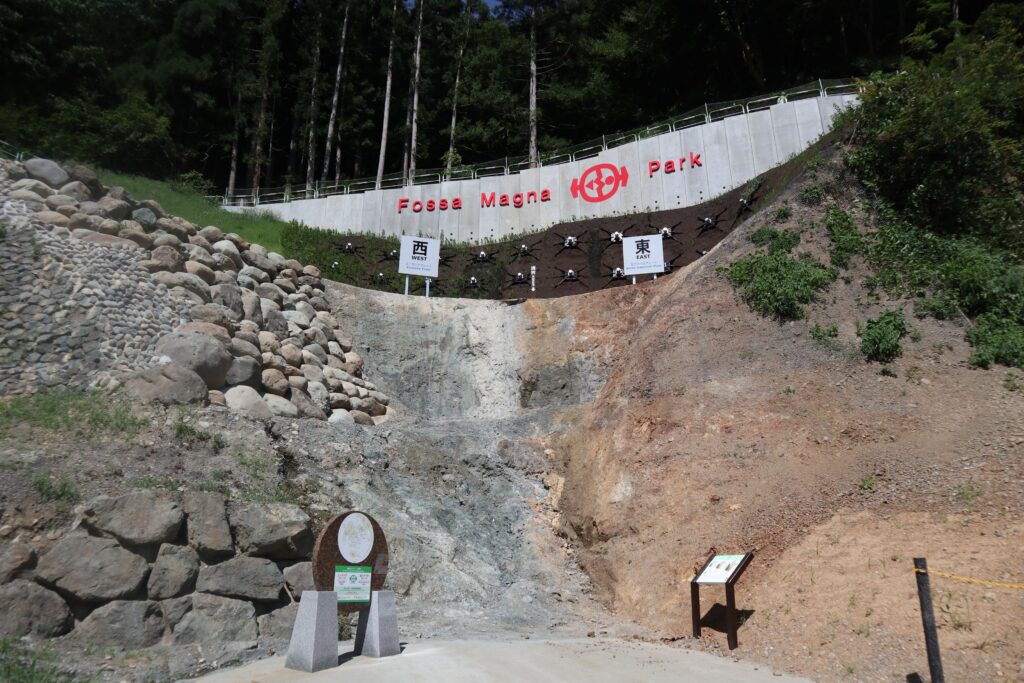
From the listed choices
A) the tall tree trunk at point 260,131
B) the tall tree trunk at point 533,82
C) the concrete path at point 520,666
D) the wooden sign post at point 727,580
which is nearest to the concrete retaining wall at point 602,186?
the tall tree trunk at point 533,82

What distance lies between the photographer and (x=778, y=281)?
667 inches

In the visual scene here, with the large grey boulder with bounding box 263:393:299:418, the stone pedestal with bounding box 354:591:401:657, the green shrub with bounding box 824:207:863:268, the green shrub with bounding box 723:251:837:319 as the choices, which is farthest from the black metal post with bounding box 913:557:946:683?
the large grey boulder with bounding box 263:393:299:418

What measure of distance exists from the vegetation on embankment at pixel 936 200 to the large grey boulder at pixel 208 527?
12.7 m

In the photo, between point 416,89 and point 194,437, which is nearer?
point 194,437

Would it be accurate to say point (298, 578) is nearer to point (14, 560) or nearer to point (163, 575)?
point (163, 575)

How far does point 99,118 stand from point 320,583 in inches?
1409

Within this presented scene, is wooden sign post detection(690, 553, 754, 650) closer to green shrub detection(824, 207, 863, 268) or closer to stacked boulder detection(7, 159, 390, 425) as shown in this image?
stacked boulder detection(7, 159, 390, 425)

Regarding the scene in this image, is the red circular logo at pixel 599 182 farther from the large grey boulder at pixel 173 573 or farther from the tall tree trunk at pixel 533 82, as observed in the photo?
the large grey boulder at pixel 173 573

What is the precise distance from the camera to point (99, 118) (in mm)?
34875

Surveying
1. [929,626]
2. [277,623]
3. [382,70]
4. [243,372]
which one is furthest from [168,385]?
[382,70]

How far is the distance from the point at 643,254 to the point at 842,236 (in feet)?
23.8

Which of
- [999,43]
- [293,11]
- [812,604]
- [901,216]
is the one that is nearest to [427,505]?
[812,604]

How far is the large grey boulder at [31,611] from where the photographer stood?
27.5 ft

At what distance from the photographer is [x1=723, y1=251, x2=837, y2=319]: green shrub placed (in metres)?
16.3
